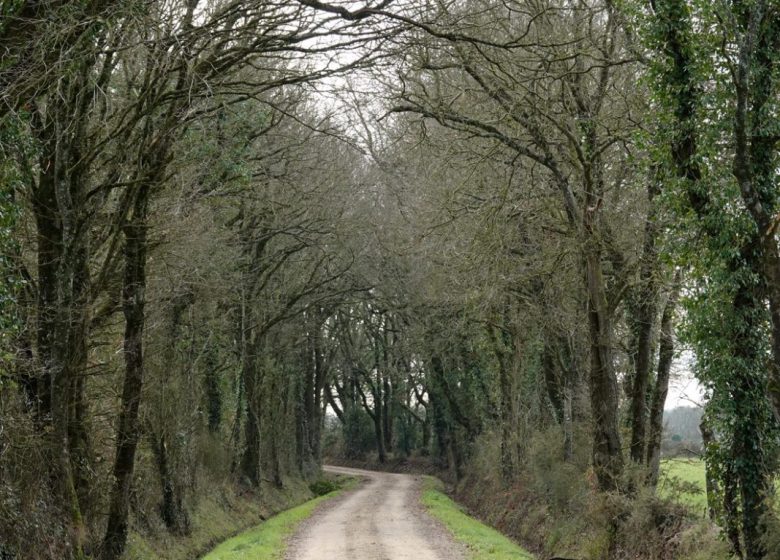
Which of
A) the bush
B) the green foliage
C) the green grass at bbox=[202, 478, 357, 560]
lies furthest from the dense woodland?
the bush

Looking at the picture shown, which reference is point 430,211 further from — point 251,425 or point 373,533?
point 251,425

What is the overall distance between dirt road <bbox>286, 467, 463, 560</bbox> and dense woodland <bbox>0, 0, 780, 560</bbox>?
11.5 feet

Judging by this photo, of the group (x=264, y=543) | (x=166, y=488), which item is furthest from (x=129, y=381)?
(x=166, y=488)

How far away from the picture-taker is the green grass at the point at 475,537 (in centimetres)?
1738

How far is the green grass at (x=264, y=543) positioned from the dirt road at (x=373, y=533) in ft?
1.06

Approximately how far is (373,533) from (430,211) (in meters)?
8.46

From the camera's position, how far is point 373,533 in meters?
21.4

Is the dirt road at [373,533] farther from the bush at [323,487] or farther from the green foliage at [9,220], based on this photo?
the green foliage at [9,220]

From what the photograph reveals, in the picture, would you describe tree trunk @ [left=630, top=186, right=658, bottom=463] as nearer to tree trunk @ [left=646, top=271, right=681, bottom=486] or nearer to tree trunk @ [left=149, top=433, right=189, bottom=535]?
tree trunk @ [left=646, top=271, right=681, bottom=486]

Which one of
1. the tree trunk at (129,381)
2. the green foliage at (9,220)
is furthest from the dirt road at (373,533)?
the green foliage at (9,220)

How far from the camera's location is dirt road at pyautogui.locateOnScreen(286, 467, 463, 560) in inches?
687

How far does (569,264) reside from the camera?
19.3 metres

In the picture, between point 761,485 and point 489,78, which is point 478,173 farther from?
point 761,485

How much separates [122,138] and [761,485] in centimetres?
1091
